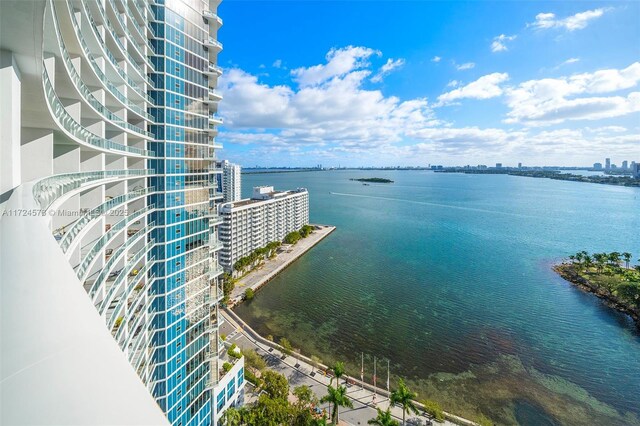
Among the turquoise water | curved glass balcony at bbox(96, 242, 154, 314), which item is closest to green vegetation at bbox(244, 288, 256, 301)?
the turquoise water

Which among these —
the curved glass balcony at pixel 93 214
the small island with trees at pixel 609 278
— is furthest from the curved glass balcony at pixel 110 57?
the small island with trees at pixel 609 278

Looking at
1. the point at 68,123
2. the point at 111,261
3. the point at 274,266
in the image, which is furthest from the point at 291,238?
the point at 68,123

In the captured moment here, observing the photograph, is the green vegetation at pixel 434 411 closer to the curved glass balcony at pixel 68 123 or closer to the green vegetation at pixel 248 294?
the curved glass balcony at pixel 68 123

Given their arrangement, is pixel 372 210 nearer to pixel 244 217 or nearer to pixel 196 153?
pixel 244 217

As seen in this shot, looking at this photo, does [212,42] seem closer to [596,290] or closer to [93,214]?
[93,214]

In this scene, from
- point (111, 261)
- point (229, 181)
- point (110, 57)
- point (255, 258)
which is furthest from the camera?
point (229, 181)

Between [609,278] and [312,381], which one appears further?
[609,278]
